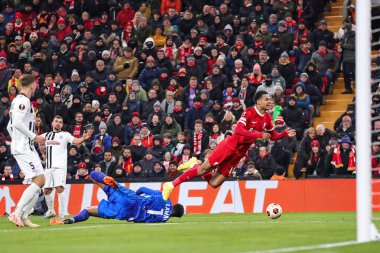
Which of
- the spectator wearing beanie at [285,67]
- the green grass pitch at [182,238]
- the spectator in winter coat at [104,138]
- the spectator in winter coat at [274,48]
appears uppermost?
the spectator in winter coat at [274,48]

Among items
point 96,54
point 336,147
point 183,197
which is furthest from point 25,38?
point 336,147

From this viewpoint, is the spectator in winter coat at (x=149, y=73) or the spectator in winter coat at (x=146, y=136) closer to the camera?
the spectator in winter coat at (x=146, y=136)

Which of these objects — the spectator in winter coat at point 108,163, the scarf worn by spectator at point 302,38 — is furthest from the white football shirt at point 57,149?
the scarf worn by spectator at point 302,38

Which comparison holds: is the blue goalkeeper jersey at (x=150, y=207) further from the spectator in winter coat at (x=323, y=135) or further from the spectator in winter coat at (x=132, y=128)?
the spectator in winter coat at (x=132, y=128)

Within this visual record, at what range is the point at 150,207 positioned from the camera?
664 inches

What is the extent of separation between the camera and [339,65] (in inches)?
1161

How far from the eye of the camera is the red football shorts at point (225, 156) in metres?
19.7

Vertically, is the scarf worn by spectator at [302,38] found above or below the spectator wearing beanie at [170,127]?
above

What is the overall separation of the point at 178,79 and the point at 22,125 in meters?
14.8

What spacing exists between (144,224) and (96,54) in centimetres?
1730

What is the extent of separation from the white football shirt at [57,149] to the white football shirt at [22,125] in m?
6.07

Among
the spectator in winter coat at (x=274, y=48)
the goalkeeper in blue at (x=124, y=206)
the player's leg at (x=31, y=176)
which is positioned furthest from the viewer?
the spectator in winter coat at (x=274, y=48)

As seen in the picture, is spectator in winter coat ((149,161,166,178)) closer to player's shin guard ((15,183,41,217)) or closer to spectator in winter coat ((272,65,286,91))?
spectator in winter coat ((272,65,286,91))

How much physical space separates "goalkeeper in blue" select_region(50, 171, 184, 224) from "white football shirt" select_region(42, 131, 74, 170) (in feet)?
19.1
